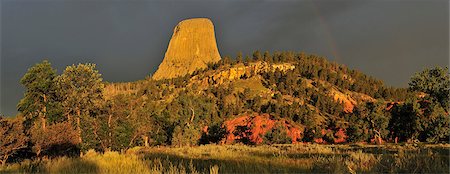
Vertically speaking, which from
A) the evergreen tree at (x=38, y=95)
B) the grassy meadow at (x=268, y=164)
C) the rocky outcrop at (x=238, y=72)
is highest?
the rocky outcrop at (x=238, y=72)

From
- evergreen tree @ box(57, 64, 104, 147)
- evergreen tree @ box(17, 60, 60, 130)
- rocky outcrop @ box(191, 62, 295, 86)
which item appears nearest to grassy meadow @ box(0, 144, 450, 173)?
evergreen tree @ box(57, 64, 104, 147)

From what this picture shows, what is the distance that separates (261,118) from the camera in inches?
4163

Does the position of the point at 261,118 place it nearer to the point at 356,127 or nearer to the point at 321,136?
the point at 321,136

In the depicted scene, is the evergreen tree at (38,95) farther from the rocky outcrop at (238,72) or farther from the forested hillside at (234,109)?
the rocky outcrop at (238,72)

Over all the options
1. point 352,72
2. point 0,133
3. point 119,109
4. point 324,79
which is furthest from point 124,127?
point 352,72

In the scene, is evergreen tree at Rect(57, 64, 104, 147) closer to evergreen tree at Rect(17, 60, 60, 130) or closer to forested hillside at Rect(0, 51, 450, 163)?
forested hillside at Rect(0, 51, 450, 163)

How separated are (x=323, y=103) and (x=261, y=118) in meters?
21.9

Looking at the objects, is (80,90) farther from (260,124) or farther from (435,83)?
(260,124)

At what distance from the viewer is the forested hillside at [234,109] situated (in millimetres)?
33688

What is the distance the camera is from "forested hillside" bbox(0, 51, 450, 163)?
33688 millimetres

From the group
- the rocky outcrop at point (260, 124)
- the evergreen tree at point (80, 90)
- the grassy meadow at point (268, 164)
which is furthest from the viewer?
the rocky outcrop at point (260, 124)

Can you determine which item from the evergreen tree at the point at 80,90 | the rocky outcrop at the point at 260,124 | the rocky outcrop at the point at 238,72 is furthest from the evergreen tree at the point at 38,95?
the rocky outcrop at the point at 238,72

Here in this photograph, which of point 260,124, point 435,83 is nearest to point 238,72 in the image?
point 260,124

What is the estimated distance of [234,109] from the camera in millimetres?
114938
